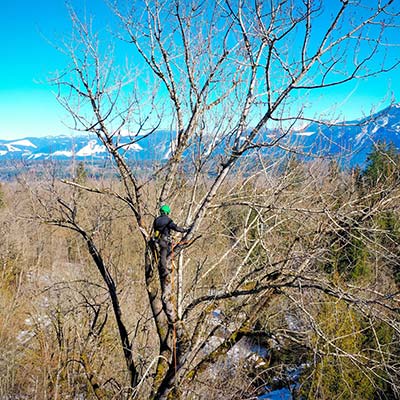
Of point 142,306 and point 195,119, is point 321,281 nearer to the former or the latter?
point 195,119

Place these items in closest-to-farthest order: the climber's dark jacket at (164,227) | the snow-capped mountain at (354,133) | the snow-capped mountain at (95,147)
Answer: the snow-capped mountain at (354,133) < the climber's dark jacket at (164,227) < the snow-capped mountain at (95,147)

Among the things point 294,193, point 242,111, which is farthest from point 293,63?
point 294,193

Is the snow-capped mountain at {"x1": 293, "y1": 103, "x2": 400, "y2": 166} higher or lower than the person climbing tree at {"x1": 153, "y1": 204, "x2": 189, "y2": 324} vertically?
higher

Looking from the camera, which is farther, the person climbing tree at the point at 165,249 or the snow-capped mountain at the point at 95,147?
the snow-capped mountain at the point at 95,147

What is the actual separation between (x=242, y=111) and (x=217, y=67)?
69 cm

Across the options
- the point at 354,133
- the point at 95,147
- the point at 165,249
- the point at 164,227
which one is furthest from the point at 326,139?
the point at 95,147

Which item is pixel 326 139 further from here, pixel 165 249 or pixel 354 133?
pixel 165 249

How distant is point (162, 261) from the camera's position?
4512 mm

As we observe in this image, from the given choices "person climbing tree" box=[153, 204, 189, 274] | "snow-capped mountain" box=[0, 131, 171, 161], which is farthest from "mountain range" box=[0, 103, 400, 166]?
"person climbing tree" box=[153, 204, 189, 274]

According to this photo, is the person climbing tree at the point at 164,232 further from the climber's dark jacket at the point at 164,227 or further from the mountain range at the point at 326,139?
the mountain range at the point at 326,139

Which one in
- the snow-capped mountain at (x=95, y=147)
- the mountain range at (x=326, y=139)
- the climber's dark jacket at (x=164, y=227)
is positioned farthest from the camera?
the snow-capped mountain at (x=95, y=147)

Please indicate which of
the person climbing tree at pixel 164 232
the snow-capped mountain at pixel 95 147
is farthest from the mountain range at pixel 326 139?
the person climbing tree at pixel 164 232

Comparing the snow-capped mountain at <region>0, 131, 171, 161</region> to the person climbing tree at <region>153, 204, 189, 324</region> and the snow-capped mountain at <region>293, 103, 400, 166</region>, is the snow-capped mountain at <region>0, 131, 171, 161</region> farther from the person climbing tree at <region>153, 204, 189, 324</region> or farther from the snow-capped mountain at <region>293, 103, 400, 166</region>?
the snow-capped mountain at <region>293, 103, 400, 166</region>

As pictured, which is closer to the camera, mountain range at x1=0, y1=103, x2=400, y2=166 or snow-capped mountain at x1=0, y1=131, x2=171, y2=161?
mountain range at x1=0, y1=103, x2=400, y2=166
